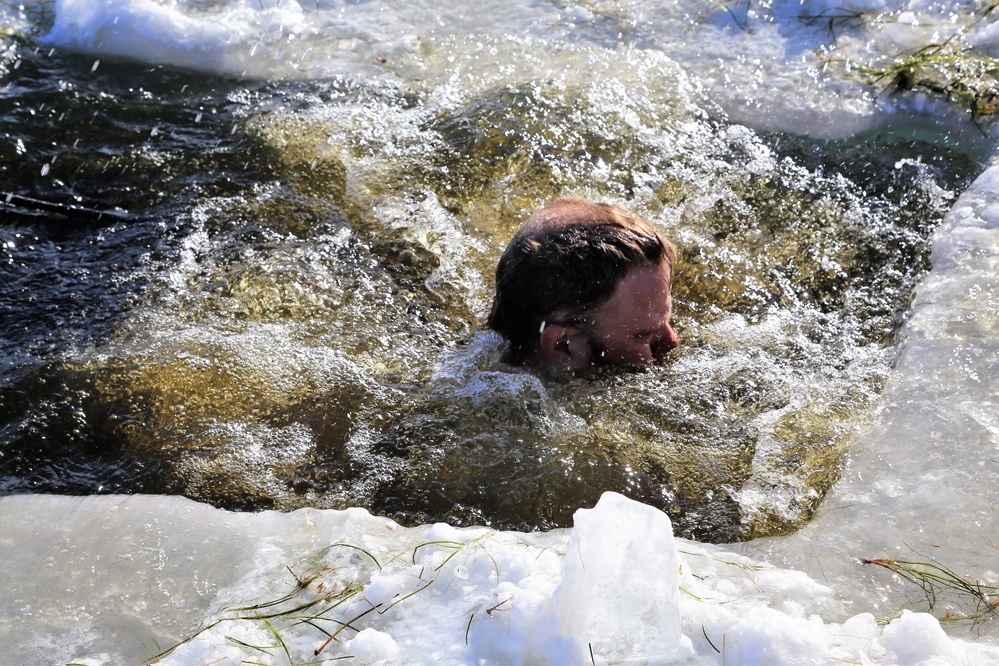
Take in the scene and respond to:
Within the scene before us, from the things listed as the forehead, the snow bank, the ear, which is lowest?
the snow bank

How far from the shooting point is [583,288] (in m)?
→ 3.22

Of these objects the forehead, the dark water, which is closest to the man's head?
the forehead

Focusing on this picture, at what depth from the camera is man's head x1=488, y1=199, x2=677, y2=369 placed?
3225 millimetres

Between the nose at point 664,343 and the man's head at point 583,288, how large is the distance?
0.04 feet

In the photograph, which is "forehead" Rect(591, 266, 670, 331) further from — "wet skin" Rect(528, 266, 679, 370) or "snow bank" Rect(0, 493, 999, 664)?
"snow bank" Rect(0, 493, 999, 664)

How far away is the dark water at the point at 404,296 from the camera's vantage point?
297cm

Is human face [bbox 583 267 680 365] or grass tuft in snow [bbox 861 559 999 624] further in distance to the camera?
human face [bbox 583 267 680 365]

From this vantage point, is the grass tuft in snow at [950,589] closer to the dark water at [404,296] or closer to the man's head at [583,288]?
the dark water at [404,296]

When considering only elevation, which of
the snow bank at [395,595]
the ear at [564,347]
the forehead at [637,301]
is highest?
the forehead at [637,301]

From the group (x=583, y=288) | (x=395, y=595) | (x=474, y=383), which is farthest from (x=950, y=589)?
(x=474, y=383)

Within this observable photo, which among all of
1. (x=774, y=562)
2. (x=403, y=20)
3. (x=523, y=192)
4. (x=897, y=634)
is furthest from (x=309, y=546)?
(x=403, y=20)

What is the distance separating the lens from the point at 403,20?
5.99m

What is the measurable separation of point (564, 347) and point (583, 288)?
0.27 meters

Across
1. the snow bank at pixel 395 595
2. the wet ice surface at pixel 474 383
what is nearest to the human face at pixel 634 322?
the wet ice surface at pixel 474 383
